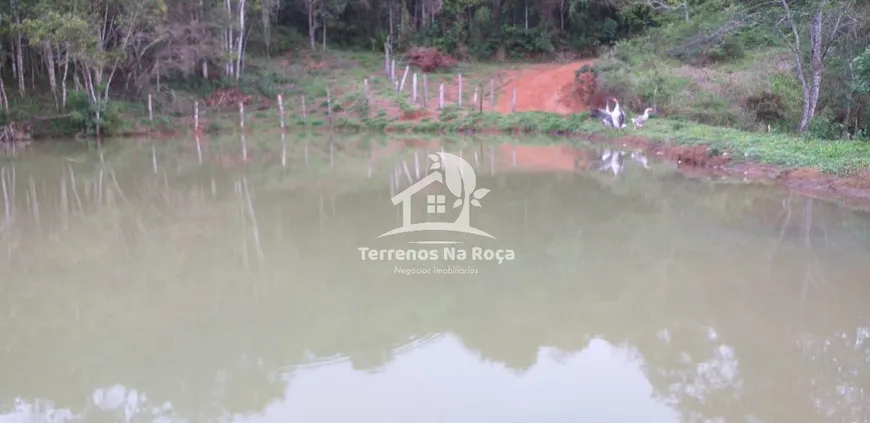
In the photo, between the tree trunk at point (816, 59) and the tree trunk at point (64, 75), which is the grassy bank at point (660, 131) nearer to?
the tree trunk at point (816, 59)

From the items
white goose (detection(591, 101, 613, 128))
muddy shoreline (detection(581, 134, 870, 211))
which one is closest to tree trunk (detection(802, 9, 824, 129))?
muddy shoreline (detection(581, 134, 870, 211))

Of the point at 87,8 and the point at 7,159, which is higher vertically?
the point at 87,8

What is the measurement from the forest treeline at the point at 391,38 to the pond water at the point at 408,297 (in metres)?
4.91

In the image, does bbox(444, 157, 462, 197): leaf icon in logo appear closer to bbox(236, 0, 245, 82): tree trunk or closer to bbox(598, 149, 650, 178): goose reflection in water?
bbox(598, 149, 650, 178): goose reflection in water

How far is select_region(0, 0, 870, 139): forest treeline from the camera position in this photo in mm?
14156

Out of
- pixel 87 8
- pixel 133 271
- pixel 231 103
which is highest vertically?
pixel 87 8

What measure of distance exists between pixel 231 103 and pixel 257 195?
12627 millimetres

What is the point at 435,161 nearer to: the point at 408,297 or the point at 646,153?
the point at 646,153

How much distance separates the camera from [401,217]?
915 cm

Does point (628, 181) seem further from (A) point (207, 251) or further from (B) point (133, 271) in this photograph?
(B) point (133, 271)

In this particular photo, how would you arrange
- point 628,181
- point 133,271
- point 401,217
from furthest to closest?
point 628,181 < point 401,217 < point 133,271

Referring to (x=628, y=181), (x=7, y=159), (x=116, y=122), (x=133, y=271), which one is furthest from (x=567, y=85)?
(x=133, y=271)

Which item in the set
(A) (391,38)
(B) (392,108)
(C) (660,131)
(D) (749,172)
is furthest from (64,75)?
(D) (749,172)

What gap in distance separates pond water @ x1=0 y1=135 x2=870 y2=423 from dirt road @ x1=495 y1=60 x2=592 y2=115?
981 centimetres
